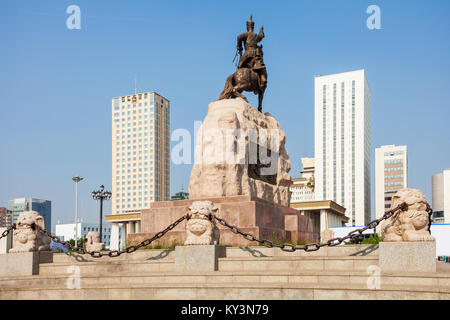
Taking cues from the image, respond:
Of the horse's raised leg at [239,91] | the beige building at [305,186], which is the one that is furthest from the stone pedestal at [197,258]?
the beige building at [305,186]

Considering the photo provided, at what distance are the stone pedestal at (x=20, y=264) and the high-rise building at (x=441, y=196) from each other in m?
91.5

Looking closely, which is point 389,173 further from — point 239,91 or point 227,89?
point 227,89

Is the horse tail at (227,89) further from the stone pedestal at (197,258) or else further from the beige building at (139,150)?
the beige building at (139,150)

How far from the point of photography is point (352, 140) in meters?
111

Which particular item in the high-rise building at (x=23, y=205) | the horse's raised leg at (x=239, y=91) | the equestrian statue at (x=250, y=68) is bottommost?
the high-rise building at (x=23, y=205)

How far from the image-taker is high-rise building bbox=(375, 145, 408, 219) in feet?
358

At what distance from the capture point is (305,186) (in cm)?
10938

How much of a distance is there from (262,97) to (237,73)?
1.29m

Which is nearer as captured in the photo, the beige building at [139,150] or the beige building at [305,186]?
the beige building at [139,150]

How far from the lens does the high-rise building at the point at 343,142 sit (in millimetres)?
108125

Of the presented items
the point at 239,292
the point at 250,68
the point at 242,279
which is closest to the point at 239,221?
the point at 242,279

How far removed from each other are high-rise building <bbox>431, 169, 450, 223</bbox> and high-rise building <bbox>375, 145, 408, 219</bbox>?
6.28 meters

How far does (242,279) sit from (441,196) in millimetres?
108257
